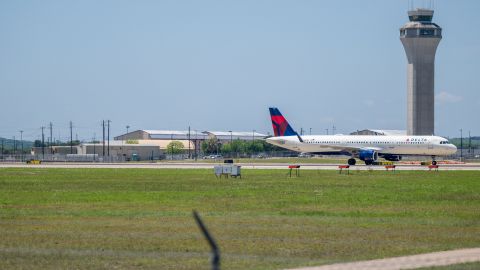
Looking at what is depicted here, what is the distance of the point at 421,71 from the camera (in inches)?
6845

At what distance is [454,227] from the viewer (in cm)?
2941

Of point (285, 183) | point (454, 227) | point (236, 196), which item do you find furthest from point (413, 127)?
point (454, 227)

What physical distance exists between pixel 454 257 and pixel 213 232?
27.9 feet

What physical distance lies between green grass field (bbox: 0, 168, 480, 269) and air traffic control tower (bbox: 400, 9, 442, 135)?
412 ft

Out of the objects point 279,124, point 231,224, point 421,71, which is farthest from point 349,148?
point 421,71

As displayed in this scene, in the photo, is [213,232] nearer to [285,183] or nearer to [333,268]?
[333,268]

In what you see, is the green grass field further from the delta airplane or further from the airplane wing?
the airplane wing

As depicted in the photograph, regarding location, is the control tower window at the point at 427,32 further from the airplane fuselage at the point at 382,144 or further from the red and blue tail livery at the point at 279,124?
the airplane fuselage at the point at 382,144

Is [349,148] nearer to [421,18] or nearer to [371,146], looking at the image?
[371,146]

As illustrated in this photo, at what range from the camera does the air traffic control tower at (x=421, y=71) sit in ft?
570

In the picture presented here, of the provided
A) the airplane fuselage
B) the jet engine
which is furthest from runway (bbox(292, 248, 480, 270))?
the airplane fuselage

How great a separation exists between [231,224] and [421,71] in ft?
488

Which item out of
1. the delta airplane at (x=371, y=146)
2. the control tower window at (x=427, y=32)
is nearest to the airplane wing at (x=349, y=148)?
the delta airplane at (x=371, y=146)

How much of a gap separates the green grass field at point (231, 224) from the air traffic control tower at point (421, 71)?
4941 inches
